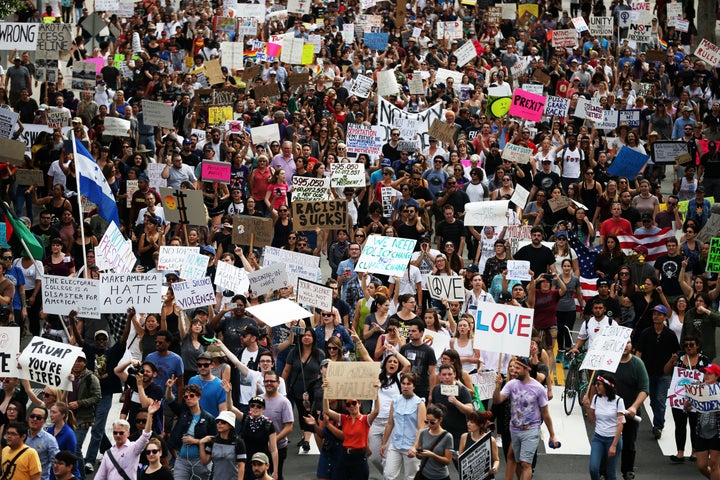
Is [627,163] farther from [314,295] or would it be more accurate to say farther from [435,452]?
[435,452]

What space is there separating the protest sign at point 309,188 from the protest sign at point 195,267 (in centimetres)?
298

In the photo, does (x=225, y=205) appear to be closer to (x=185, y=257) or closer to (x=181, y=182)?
(x=181, y=182)

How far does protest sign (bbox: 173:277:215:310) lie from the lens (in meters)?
16.9

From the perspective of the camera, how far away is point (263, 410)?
46.4 ft

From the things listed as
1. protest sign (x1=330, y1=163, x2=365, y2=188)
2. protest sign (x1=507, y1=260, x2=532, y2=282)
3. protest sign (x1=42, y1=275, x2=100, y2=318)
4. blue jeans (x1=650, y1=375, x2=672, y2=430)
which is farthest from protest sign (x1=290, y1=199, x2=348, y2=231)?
blue jeans (x1=650, y1=375, x2=672, y2=430)

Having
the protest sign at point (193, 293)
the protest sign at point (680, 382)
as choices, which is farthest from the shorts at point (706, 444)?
the protest sign at point (193, 293)

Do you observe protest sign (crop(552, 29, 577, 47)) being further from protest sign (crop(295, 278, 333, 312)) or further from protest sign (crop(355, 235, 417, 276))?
protest sign (crop(295, 278, 333, 312))

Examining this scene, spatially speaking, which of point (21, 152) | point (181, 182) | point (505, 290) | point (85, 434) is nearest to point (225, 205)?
point (181, 182)

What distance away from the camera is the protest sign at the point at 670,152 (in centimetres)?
2508

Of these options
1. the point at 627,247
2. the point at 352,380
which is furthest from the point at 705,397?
the point at 627,247

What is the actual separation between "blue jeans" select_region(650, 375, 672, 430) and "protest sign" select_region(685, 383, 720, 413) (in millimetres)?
1399

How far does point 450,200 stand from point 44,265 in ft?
20.6

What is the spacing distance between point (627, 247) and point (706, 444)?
6158 millimetres

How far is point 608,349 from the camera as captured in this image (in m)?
15.3
